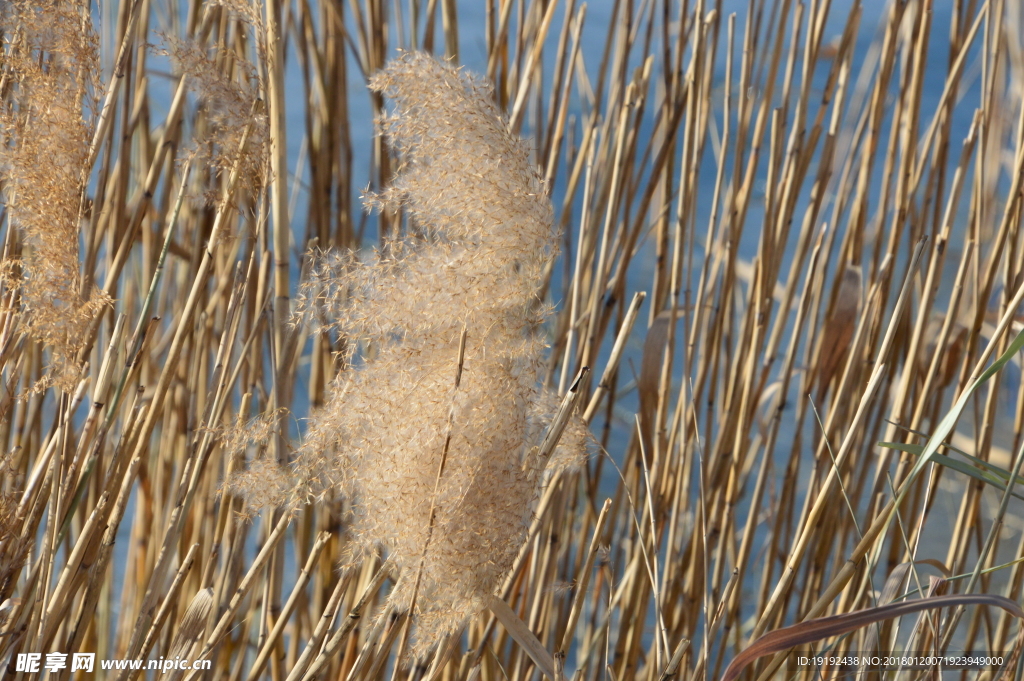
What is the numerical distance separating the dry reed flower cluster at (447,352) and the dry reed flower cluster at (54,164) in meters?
0.21

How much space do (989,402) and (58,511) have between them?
117 cm

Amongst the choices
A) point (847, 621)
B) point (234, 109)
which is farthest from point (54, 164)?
point (847, 621)

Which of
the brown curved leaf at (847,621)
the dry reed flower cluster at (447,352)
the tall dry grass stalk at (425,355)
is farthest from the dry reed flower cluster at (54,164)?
the brown curved leaf at (847,621)

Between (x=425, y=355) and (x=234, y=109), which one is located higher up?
(x=234, y=109)

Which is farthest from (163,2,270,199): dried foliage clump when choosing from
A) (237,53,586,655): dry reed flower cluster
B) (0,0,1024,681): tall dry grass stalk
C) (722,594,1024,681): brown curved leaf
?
(722,594,1024,681): brown curved leaf

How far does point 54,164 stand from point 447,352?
37cm

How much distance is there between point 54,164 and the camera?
64cm

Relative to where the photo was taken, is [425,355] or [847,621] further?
[425,355]

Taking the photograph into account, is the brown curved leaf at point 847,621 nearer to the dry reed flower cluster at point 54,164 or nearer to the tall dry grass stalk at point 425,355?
the tall dry grass stalk at point 425,355

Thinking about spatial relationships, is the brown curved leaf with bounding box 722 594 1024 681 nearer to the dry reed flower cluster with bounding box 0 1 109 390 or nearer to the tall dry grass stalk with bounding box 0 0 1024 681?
the tall dry grass stalk with bounding box 0 0 1024 681

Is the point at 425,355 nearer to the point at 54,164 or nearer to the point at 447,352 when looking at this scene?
the point at 447,352

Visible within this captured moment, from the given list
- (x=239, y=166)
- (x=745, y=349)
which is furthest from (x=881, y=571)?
(x=239, y=166)

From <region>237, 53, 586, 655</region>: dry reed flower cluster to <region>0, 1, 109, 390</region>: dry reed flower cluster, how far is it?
0.70 feet

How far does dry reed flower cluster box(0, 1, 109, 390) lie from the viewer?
631 millimetres
